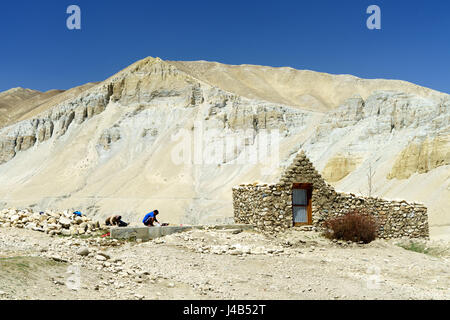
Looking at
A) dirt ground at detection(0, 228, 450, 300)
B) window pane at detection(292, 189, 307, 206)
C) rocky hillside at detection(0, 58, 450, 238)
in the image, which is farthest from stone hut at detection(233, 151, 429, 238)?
rocky hillside at detection(0, 58, 450, 238)

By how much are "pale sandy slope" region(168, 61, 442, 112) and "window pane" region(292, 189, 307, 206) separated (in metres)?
89.0

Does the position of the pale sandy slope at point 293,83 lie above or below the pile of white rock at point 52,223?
above

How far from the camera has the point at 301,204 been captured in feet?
47.3

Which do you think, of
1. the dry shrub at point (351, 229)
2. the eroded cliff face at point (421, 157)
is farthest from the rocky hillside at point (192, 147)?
the dry shrub at point (351, 229)

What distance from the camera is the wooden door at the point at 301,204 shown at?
1433 centimetres

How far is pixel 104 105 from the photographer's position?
67000 mm

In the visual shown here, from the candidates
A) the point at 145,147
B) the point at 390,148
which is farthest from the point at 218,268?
the point at 145,147

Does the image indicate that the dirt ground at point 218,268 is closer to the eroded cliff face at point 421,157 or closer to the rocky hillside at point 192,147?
the rocky hillside at point 192,147

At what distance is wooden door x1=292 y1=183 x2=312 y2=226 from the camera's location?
14.3m

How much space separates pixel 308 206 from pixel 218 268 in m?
5.49

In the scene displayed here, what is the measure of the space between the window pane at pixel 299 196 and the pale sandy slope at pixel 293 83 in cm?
8896
